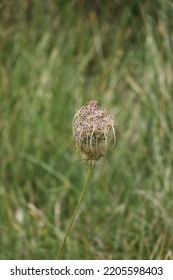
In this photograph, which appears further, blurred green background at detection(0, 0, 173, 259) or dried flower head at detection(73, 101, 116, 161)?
blurred green background at detection(0, 0, 173, 259)

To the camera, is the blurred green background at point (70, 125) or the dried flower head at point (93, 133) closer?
the dried flower head at point (93, 133)

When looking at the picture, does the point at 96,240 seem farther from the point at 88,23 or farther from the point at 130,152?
the point at 88,23

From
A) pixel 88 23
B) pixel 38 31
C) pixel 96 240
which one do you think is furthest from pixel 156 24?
pixel 96 240

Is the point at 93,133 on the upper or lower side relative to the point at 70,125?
lower

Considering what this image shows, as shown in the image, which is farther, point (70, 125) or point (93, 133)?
point (70, 125)
